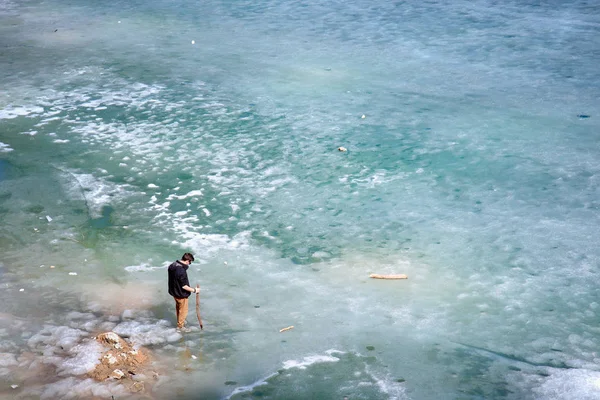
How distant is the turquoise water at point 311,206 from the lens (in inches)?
343

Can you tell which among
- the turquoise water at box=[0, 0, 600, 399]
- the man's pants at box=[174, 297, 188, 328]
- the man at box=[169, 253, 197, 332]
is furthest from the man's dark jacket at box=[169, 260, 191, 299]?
the turquoise water at box=[0, 0, 600, 399]

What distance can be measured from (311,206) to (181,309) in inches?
156

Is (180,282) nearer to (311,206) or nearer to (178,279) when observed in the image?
(178,279)

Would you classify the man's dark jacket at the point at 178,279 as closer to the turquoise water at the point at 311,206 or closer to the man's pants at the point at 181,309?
the man's pants at the point at 181,309

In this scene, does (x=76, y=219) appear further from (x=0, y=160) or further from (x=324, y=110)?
(x=324, y=110)

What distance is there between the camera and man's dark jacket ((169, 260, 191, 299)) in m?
8.77

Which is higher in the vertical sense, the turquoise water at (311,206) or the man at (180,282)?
the man at (180,282)

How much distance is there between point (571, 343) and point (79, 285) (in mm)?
6565

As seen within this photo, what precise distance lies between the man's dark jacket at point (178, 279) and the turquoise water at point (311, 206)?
0.63 metres

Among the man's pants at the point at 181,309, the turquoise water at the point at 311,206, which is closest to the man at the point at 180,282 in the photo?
the man's pants at the point at 181,309

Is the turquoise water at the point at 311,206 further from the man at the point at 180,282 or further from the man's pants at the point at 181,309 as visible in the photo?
the man at the point at 180,282

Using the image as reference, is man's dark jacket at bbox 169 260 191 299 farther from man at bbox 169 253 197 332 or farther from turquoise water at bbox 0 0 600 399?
turquoise water at bbox 0 0 600 399

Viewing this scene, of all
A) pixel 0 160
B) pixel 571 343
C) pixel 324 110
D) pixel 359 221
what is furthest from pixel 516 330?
pixel 0 160

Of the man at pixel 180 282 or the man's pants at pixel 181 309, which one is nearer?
the man at pixel 180 282
